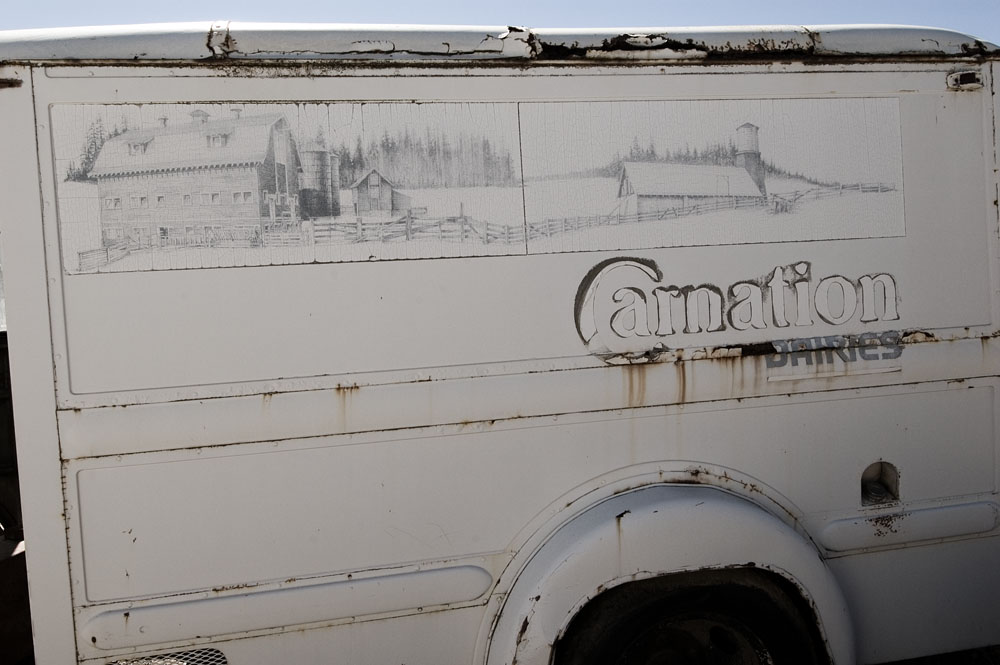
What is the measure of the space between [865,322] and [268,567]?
1.91 m

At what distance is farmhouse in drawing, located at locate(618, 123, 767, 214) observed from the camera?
6.91ft

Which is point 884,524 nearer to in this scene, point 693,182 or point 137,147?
point 693,182

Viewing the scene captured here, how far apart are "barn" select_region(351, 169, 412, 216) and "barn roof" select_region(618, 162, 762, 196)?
0.64m

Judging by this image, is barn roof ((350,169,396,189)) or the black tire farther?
the black tire

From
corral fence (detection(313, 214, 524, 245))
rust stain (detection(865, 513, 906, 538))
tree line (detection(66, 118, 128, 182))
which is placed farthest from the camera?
rust stain (detection(865, 513, 906, 538))

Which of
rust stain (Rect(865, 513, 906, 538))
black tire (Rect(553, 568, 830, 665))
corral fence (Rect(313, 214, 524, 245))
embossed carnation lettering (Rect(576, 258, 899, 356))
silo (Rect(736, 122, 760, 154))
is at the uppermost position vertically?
silo (Rect(736, 122, 760, 154))

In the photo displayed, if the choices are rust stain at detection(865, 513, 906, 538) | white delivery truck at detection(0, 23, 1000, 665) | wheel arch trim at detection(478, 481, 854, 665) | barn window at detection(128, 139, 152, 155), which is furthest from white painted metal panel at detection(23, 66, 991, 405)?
rust stain at detection(865, 513, 906, 538)

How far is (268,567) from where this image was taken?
1.97 meters

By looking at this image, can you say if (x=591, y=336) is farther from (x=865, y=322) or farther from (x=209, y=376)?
(x=209, y=376)

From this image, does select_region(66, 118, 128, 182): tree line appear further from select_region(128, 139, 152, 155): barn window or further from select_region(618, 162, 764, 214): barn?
select_region(618, 162, 764, 214): barn

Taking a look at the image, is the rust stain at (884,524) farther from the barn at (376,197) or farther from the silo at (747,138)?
the barn at (376,197)

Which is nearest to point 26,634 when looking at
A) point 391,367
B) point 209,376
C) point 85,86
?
point 209,376

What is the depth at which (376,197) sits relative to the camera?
1984 mm

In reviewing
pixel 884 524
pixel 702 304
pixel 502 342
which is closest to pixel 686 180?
pixel 702 304
